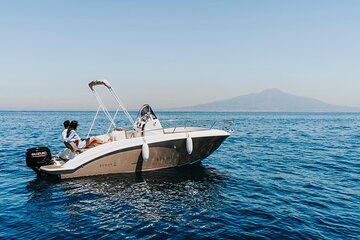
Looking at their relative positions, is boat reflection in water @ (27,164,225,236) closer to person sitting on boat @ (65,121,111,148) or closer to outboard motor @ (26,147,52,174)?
outboard motor @ (26,147,52,174)

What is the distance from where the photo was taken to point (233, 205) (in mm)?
8398

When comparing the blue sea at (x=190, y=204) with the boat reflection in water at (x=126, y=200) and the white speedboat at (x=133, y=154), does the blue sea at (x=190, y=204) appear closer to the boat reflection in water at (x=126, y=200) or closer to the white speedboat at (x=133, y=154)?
the boat reflection in water at (x=126, y=200)

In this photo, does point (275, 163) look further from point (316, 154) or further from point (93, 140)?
point (93, 140)

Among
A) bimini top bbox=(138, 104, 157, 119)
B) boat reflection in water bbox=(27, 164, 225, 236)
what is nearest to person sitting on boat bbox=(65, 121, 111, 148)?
boat reflection in water bbox=(27, 164, 225, 236)

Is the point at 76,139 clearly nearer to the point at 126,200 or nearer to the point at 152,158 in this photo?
the point at 152,158

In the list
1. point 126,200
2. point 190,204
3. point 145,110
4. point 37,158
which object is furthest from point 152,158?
point 37,158

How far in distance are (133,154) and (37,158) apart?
12.8 ft

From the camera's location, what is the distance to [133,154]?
11273 millimetres

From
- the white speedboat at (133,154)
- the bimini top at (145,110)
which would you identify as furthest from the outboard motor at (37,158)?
the bimini top at (145,110)

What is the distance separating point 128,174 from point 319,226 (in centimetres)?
750

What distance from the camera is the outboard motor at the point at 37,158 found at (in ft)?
35.9

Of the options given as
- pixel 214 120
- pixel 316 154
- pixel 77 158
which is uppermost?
pixel 214 120

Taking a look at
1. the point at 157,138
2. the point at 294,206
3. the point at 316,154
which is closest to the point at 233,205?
the point at 294,206

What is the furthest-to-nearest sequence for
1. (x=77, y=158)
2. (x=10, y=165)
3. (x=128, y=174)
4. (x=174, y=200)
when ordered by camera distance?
(x=10, y=165)
(x=128, y=174)
(x=77, y=158)
(x=174, y=200)
